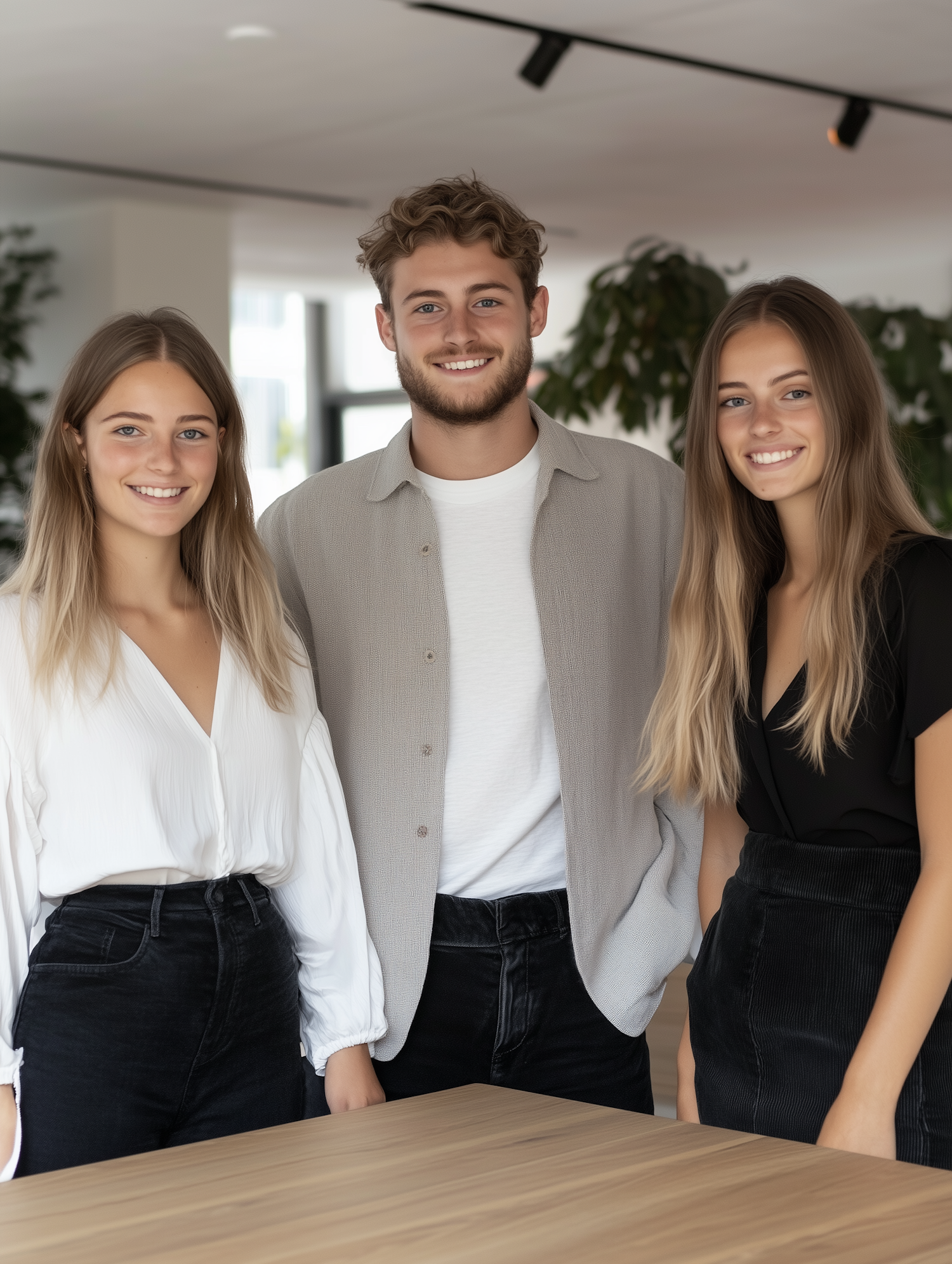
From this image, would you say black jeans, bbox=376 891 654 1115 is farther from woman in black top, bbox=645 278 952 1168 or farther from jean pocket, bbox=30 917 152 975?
jean pocket, bbox=30 917 152 975

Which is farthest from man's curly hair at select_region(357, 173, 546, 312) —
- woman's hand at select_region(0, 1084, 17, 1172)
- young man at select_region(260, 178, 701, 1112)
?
woman's hand at select_region(0, 1084, 17, 1172)

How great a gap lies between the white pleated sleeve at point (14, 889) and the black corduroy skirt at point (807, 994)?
2.73 feet

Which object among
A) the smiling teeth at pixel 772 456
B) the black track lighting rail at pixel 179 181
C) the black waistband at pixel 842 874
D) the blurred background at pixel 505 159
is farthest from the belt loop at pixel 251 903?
the black track lighting rail at pixel 179 181

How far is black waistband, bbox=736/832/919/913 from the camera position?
1774mm

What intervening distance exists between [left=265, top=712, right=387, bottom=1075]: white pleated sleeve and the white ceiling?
318cm

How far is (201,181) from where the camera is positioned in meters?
6.93

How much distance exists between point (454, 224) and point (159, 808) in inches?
39.3

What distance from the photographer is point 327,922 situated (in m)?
2.13

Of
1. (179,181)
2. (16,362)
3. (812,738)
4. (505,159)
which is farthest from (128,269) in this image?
(812,738)

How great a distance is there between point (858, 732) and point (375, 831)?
0.77 metres

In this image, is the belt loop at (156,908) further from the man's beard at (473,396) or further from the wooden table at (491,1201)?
the man's beard at (473,396)

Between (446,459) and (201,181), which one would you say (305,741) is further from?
(201,181)

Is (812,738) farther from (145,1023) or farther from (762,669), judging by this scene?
(145,1023)

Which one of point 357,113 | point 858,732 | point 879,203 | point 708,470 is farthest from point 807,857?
point 879,203
